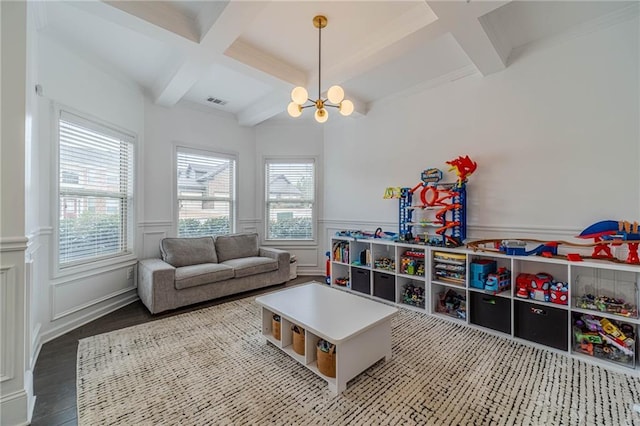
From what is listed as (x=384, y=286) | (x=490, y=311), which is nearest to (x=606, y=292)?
(x=490, y=311)

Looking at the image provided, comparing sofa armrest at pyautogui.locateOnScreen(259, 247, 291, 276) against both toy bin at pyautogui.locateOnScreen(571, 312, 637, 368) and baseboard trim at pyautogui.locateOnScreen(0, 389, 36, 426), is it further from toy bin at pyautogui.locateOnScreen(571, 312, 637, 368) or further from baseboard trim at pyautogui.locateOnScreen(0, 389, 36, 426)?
toy bin at pyautogui.locateOnScreen(571, 312, 637, 368)

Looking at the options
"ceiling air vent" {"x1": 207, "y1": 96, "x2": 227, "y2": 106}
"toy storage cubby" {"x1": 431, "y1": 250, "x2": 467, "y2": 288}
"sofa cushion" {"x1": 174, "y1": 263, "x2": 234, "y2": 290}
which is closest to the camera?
"toy storage cubby" {"x1": 431, "y1": 250, "x2": 467, "y2": 288}

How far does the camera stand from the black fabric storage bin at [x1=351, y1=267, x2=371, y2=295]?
12.7ft

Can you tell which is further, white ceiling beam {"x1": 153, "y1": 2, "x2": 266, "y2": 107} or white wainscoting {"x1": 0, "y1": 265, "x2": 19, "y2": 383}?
white ceiling beam {"x1": 153, "y1": 2, "x2": 266, "y2": 107}

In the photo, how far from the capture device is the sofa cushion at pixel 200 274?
3293 millimetres

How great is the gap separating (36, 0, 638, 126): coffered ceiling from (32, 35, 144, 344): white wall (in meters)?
0.19

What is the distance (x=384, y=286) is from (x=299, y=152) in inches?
Result: 112

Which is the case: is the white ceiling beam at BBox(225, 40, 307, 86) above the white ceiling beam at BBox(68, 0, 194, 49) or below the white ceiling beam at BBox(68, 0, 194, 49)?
above

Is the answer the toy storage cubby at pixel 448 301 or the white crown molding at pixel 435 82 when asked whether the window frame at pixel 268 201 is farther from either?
the toy storage cubby at pixel 448 301

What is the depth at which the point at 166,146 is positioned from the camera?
162 inches

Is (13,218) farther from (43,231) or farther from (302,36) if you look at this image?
(302,36)

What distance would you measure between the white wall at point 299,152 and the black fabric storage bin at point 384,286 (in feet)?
5.05

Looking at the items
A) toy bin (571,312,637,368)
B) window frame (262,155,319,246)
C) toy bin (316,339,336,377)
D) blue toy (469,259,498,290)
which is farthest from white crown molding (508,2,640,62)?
toy bin (316,339,336,377)

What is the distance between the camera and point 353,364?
6.35ft
